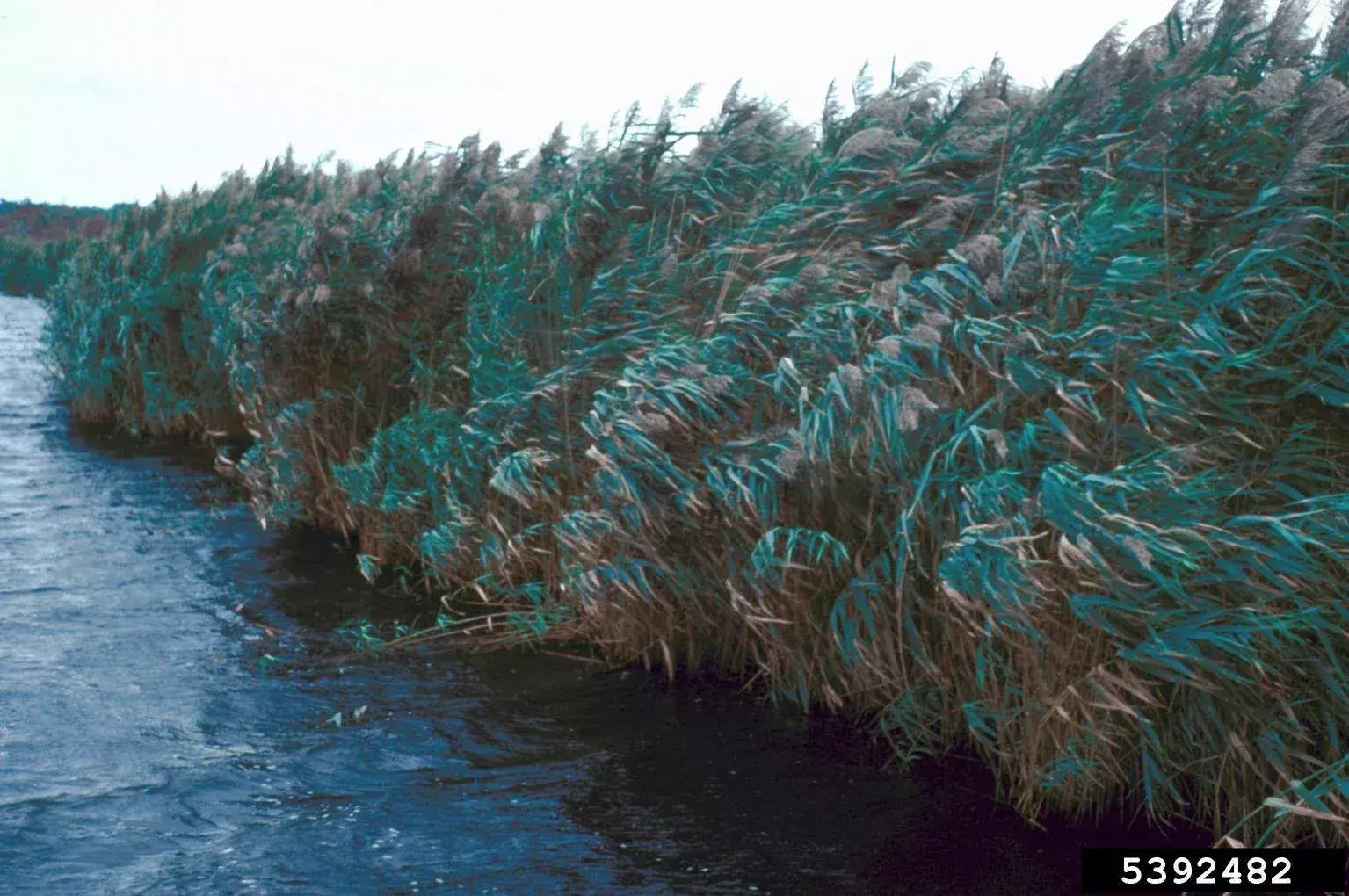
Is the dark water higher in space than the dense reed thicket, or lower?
lower

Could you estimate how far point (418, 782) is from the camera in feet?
16.8

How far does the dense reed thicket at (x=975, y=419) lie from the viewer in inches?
162

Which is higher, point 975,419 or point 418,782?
point 975,419

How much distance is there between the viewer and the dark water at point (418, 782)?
4371 mm

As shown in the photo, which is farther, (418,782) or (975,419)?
(418,782)

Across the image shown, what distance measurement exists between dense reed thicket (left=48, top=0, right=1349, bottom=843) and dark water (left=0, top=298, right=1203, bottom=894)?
1.16 ft

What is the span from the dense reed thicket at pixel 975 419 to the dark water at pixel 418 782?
354mm

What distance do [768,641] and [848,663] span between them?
21.4 inches

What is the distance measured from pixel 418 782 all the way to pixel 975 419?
2664 mm

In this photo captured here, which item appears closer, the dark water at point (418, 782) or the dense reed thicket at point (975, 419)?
the dense reed thicket at point (975, 419)

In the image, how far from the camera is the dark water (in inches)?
172

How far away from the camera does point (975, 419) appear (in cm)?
471

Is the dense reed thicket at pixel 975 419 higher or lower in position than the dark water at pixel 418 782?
higher

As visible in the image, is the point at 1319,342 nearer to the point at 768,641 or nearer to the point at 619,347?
the point at 768,641
